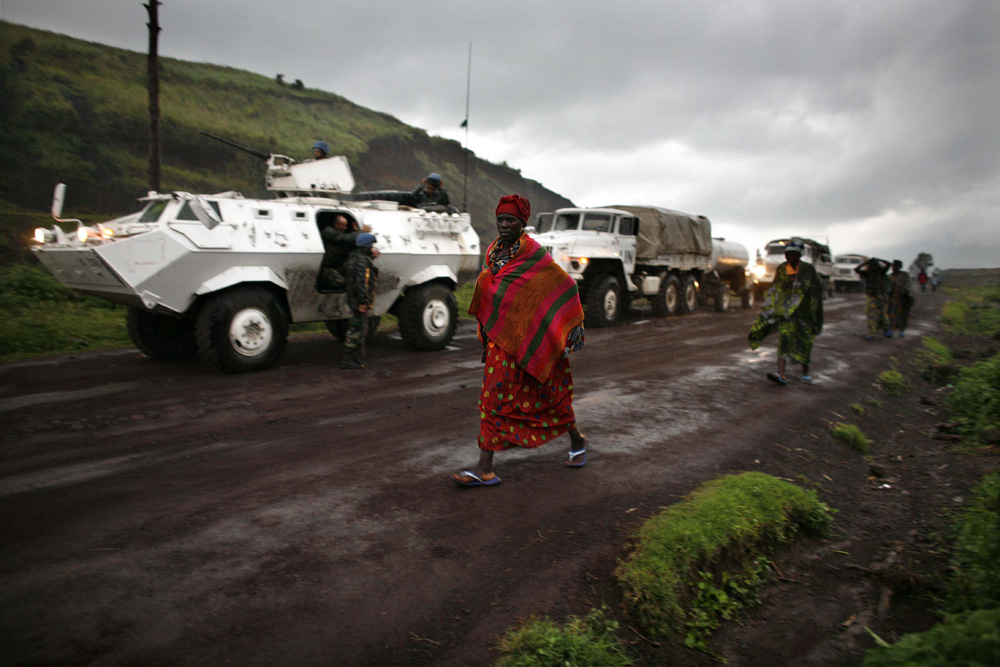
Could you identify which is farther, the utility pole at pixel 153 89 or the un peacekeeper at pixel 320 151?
the utility pole at pixel 153 89

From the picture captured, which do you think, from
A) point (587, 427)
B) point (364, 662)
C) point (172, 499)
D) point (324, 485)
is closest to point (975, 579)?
point (364, 662)

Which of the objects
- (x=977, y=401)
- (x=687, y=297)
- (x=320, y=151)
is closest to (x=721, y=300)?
(x=687, y=297)

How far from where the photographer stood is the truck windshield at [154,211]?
22.6ft

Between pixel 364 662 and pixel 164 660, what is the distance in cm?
73

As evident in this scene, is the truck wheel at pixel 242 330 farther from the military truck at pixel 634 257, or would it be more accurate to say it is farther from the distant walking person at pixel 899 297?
the distant walking person at pixel 899 297

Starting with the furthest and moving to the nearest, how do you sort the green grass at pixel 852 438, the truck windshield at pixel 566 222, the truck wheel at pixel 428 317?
the truck windshield at pixel 566 222 → the truck wheel at pixel 428 317 → the green grass at pixel 852 438

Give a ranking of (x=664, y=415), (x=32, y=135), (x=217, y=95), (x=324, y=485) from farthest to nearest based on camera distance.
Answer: (x=217, y=95) → (x=32, y=135) → (x=664, y=415) → (x=324, y=485)

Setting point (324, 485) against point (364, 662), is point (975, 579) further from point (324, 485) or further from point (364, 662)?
point (324, 485)

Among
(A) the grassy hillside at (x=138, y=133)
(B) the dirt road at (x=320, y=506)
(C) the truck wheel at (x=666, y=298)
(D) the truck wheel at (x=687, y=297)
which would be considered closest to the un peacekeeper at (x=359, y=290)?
(B) the dirt road at (x=320, y=506)

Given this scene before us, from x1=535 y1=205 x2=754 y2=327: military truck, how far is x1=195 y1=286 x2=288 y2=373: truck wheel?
587 cm

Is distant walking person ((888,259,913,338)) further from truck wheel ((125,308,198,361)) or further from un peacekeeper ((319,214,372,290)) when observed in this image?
truck wheel ((125,308,198,361))

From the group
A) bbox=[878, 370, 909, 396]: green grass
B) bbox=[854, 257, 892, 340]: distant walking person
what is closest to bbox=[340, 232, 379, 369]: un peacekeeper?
bbox=[878, 370, 909, 396]: green grass

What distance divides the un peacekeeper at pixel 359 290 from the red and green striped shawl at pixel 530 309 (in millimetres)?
4105

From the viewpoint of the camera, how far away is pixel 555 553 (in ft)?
10.2
